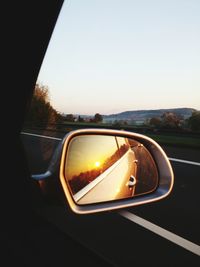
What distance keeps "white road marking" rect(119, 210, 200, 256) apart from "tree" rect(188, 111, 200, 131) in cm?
1788

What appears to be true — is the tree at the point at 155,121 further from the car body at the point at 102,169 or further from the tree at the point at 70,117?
the car body at the point at 102,169

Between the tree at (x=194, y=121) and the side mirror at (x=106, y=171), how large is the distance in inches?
837

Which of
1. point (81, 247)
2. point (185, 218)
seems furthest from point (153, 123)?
point (81, 247)

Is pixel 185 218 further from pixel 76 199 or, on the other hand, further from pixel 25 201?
pixel 76 199

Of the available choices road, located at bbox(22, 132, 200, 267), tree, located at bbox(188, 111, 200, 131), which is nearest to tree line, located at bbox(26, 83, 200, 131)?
tree, located at bbox(188, 111, 200, 131)

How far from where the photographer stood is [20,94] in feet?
7.46

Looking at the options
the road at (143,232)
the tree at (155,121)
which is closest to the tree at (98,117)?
the tree at (155,121)

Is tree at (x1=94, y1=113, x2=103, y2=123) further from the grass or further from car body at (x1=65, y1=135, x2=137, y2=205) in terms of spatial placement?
car body at (x1=65, y1=135, x2=137, y2=205)

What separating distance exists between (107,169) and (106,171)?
0.05 feet

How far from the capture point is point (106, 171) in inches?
71.1

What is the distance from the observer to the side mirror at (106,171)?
1597mm

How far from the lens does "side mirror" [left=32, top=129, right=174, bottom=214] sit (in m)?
1.60

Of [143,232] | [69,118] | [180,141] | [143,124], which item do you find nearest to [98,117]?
[69,118]

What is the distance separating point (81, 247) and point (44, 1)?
6.70 feet
